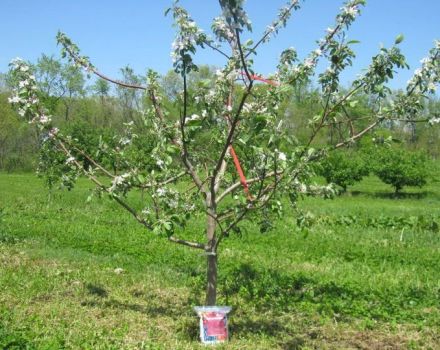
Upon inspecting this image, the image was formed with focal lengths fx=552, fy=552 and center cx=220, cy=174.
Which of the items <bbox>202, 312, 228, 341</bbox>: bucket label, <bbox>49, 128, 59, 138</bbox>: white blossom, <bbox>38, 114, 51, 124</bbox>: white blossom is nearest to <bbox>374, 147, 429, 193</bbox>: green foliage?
<bbox>202, 312, 228, 341</bbox>: bucket label

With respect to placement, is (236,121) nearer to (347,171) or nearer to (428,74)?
(428,74)

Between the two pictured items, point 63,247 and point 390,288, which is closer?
point 390,288

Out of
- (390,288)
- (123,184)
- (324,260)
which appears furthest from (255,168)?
(324,260)

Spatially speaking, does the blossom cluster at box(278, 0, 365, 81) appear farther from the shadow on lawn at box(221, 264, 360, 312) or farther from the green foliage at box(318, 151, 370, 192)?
the green foliage at box(318, 151, 370, 192)

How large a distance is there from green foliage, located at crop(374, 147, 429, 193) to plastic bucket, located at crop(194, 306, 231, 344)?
21.8 meters

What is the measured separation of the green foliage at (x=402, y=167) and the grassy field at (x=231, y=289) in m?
14.8


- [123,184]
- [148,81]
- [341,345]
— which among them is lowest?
[341,345]

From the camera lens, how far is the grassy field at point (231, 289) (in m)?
5.02

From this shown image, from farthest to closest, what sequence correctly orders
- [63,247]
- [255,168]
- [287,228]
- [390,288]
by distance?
1. [287,228]
2. [63,247]
3. [390,288]
4. [255,168]

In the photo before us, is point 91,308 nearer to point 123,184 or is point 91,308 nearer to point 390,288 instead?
point 123,184

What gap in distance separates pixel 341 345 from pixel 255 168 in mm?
1788

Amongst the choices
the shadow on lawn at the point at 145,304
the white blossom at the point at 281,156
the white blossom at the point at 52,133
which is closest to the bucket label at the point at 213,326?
the shadow on lawn at the point at 145,304

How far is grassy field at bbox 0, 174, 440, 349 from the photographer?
502 centimetres

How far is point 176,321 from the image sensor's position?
5.39 metres
